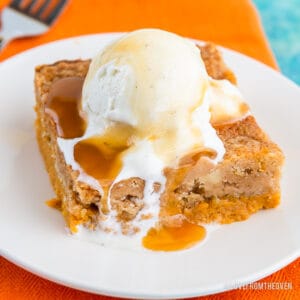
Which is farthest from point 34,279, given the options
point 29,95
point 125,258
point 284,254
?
point 29,95

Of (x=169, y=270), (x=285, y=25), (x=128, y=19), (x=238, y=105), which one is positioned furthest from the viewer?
(x=285, y=25)

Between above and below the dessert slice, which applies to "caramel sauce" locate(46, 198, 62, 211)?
below

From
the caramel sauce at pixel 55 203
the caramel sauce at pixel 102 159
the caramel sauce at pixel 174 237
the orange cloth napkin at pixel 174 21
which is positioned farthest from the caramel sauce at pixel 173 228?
the orange cloth napkin at pixel 174 21

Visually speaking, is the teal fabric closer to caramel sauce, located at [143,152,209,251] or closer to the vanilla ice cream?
the vanilla ice cream

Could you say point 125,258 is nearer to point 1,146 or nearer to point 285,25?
point 1,146

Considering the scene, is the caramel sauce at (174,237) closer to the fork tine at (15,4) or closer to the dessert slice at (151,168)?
the dessert slice at (151,168)

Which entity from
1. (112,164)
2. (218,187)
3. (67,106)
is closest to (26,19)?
(67,106)

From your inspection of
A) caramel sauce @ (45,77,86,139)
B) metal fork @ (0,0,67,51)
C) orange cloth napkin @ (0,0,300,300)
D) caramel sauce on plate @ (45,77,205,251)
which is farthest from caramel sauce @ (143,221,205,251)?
metal fork @ (0,0,67,51)
